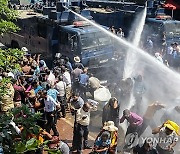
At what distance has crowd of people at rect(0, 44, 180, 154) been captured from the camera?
6535 mm

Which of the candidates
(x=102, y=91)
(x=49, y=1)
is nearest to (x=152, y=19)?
(x=49, y=1)

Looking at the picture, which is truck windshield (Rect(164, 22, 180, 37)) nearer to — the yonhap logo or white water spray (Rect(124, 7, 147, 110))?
white water spray (Rect(124, 7, 147, 110))

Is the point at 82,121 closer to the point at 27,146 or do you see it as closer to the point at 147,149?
the point at 147,149

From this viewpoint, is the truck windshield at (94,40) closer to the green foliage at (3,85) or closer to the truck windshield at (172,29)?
the truck windshield at (172,29)

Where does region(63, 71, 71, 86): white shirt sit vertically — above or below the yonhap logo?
above

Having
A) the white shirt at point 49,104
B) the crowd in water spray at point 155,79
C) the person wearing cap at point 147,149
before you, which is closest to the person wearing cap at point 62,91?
the white shirt at point 49,104

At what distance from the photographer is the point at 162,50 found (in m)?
15.5

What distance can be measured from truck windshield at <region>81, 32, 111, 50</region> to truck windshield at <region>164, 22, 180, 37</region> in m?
3.80

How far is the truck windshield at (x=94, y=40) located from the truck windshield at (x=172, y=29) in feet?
12.5

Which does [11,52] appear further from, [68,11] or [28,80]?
[68,11]

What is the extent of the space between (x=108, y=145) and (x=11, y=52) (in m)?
3.04

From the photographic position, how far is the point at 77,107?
26.6 ft

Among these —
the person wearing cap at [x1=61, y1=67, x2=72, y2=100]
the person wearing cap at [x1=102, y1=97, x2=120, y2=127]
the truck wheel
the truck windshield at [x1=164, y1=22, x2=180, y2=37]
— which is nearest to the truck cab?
the truck windshield at [x1=164, y1=22, x2=180, y2=37]

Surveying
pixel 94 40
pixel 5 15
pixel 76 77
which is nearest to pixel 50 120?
pixel 76 77
